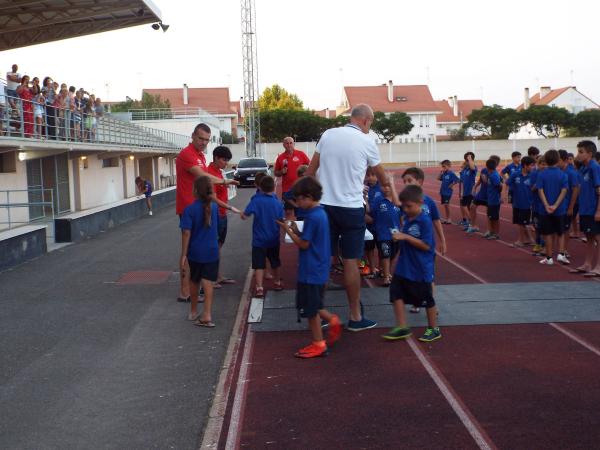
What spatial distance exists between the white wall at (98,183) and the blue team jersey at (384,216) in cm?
1810

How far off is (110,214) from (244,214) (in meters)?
12.1

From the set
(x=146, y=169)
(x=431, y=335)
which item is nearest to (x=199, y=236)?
(x=431, y=335)

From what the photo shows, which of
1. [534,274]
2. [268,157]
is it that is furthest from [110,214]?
[268,157]

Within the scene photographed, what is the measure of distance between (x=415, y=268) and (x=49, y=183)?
19.4m

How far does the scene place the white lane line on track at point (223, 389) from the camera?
4910mm

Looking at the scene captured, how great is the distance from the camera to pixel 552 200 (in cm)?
1138

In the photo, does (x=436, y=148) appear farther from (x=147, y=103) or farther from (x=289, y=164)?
(x=289, y=164)

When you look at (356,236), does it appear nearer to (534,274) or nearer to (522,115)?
(534,274)

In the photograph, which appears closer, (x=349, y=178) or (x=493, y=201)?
(x=349, y=178)

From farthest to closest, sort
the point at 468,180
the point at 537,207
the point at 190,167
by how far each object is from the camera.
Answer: the point at 468,180 → the point at 537,207 → the point at 190,167

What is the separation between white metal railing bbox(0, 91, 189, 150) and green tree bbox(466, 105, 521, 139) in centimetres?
5605

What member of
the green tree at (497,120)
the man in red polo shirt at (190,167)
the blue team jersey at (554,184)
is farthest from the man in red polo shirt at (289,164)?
the green tree at (497,120)

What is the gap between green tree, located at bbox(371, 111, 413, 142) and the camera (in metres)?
81.1

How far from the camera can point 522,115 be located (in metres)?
79.6
